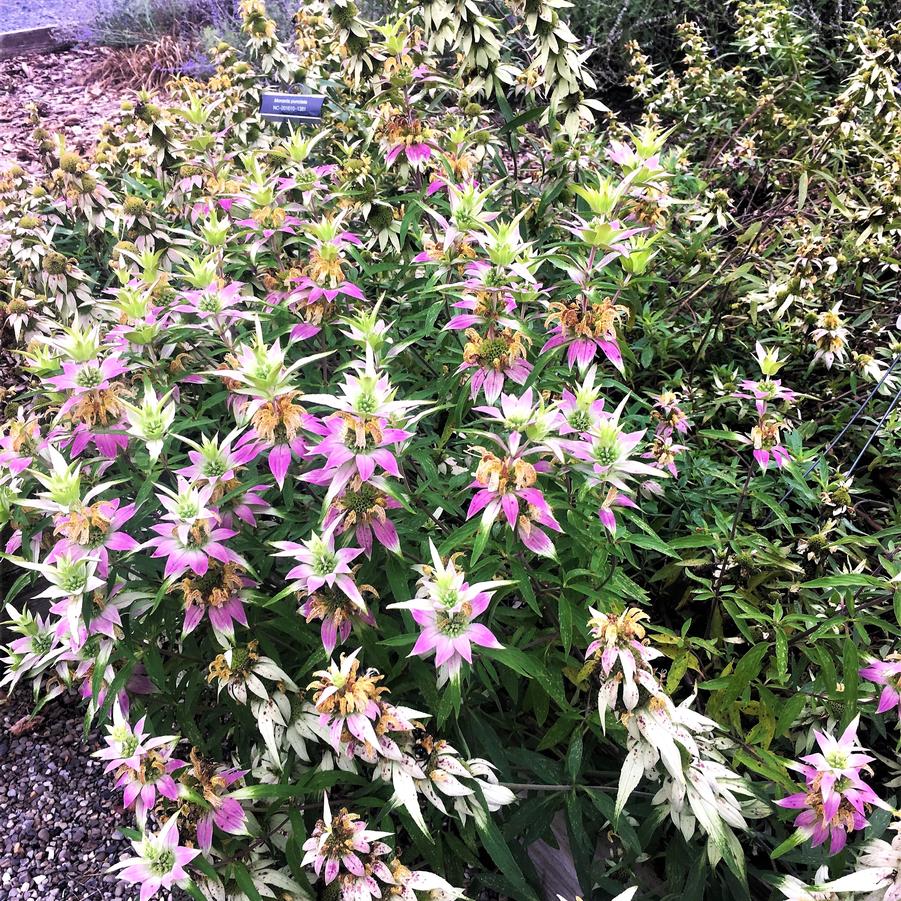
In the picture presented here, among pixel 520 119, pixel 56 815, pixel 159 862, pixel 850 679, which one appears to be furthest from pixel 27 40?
pixel 850 679

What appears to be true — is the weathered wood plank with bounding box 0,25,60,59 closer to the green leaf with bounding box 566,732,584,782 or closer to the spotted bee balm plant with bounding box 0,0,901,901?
the spotted bee balm plant with bounding box 0,0,901,901

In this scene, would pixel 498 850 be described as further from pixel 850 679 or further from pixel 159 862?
pixel 850 679

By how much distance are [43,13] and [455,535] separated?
34.8 feet

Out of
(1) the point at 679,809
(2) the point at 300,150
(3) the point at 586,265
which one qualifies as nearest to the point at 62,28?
(2) the point at 300,150

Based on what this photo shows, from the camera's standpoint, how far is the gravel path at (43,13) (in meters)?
8.52

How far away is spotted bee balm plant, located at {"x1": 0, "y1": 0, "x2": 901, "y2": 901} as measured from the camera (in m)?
1.40

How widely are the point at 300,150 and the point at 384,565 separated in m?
1.50

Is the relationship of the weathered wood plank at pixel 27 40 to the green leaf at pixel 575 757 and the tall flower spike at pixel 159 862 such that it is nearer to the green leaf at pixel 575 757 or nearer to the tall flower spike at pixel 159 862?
the tall flower spike at pixel 159 862

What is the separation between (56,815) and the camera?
93.7 inches

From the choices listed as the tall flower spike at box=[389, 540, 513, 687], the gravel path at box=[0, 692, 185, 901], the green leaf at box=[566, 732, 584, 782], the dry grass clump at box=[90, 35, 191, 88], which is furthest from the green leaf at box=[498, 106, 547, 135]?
the dry grass clump at box=[90, 35, 191, 88]

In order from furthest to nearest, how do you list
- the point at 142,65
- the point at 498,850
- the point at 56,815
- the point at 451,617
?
the point at 142,65, the point at 56,815, the point at 498,850, the point at 451,617

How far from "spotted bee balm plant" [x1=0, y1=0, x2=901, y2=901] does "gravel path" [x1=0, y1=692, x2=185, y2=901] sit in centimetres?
21

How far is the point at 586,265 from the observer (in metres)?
1.80

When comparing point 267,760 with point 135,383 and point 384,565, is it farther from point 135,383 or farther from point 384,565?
point 135,383
